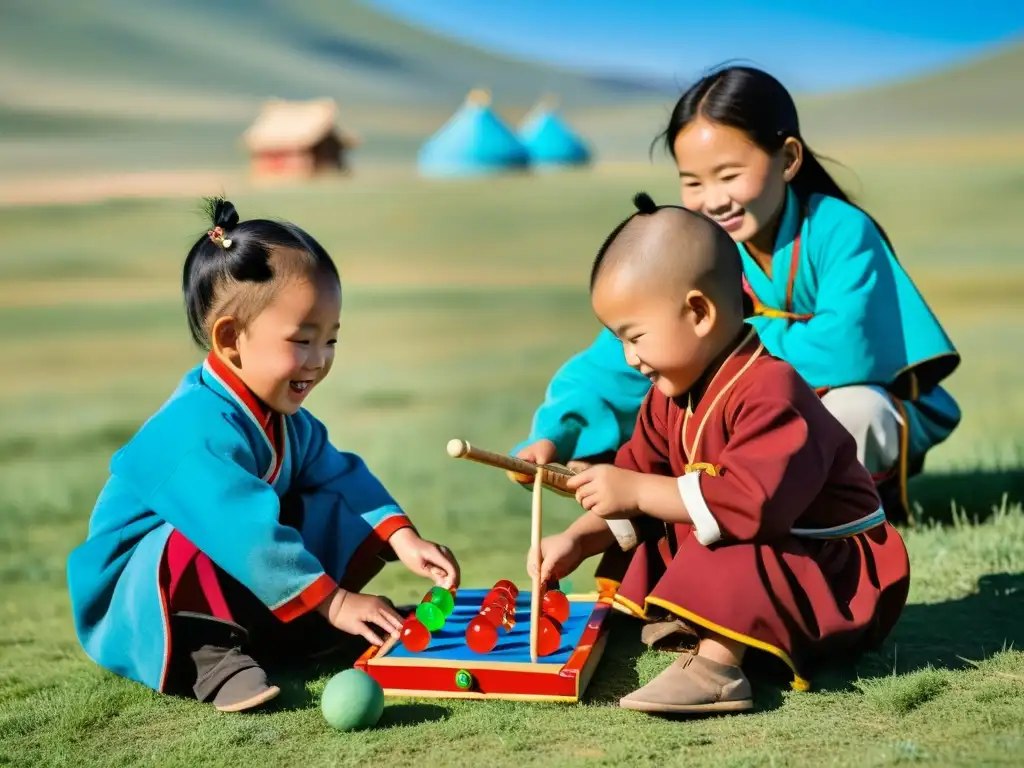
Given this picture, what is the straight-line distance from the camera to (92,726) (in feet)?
8.27

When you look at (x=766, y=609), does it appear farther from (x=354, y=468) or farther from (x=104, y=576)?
(x=104, y=576)

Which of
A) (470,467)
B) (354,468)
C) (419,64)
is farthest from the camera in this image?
(419,64)

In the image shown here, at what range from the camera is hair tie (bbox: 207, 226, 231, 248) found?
2797 mm

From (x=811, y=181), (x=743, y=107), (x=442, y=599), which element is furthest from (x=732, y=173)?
(x=442, y=599)

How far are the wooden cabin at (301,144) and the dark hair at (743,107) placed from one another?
31798 millimetres

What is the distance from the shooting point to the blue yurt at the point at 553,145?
3606cm

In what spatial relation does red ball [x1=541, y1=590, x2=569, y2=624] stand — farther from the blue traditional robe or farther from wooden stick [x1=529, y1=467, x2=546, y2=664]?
the blue traditional robe

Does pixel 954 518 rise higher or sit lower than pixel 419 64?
lower

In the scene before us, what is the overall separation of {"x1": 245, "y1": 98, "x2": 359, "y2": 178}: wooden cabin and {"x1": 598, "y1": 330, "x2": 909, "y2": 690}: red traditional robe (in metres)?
33.0

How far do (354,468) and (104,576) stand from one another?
71cm

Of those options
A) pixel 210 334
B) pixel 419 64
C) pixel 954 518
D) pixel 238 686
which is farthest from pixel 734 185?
pixel 419 64

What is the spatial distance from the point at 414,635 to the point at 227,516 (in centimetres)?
51

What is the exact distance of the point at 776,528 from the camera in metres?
2.40

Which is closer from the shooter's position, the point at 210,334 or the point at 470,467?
the point at 210,334
